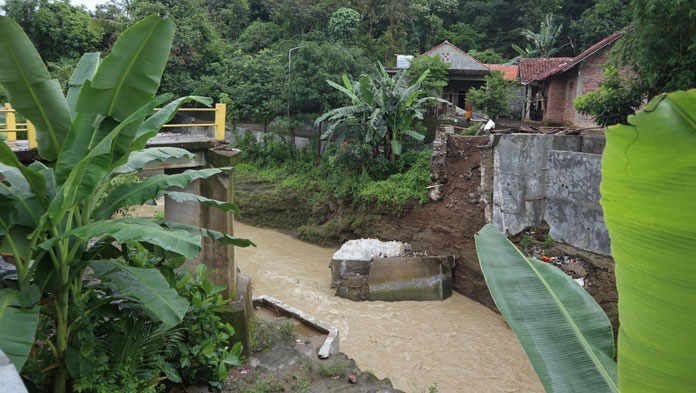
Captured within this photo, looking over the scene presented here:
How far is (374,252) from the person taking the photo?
12.0m

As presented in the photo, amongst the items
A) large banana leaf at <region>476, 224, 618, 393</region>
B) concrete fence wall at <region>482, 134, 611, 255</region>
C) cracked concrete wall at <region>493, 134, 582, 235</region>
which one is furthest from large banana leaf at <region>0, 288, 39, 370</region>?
cracked concrete wall at <region>493, 134, 582, 235</region>

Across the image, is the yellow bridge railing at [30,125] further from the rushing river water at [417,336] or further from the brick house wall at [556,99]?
the brick house wall at [556,99]

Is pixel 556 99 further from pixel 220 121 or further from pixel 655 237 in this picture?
pixel 655 237

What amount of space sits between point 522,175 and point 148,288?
9.02 metres

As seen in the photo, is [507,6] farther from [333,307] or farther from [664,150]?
[664,150]

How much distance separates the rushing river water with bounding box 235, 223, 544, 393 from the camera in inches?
320

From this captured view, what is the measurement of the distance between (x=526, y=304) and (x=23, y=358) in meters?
2.88

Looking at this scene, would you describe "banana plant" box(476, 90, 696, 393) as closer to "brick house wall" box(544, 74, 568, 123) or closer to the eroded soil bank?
the eroded soil bank

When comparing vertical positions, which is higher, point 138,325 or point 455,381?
point 138,325

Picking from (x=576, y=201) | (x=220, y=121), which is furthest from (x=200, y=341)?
(x=576, y=201)

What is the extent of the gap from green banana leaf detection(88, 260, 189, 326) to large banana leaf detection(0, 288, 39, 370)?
49cm

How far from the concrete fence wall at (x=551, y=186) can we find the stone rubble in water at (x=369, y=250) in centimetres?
253

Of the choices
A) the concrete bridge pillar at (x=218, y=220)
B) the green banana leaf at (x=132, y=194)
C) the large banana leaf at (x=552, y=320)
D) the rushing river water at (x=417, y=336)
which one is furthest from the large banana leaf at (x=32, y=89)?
the rushing river water at (x=417, y=336)

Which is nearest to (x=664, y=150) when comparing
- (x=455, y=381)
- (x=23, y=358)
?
(x=23, y=358)
